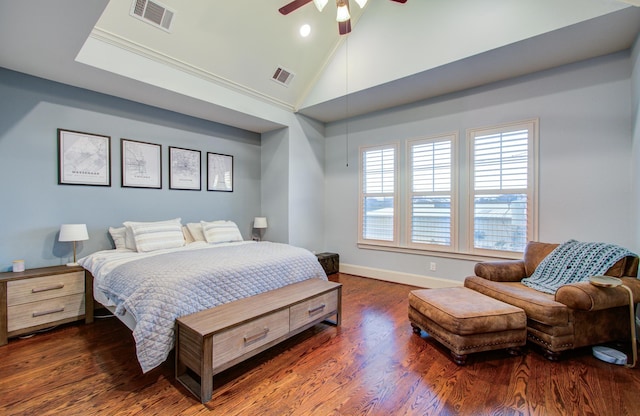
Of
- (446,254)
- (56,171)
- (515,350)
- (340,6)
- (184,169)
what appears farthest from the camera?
(184,169)

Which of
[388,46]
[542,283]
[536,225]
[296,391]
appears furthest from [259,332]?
[388,46]

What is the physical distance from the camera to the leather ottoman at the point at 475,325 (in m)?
2.09

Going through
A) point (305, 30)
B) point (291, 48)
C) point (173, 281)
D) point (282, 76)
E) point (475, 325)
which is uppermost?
point (305, 30)

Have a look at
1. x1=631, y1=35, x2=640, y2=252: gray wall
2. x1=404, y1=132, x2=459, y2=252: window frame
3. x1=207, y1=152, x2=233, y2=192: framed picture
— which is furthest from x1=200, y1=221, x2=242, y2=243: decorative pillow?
x1=631, y1=35, x2=640, y2=252: gray wall

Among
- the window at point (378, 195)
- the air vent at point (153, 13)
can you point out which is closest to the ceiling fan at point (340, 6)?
the air vent at point (153, 13)

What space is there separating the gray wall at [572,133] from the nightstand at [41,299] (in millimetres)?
4103

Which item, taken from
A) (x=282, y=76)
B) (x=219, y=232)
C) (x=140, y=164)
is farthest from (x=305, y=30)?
(x=219, y=232)

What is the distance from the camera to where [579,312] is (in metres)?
2.12

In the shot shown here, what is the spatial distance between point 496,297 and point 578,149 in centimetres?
197

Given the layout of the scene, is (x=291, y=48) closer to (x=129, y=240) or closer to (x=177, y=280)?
(x=129, y=240)

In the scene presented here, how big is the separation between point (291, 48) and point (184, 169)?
7.24 ft

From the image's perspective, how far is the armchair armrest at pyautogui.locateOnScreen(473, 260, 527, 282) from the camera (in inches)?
112

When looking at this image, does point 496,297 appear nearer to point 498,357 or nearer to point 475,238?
point 498,357

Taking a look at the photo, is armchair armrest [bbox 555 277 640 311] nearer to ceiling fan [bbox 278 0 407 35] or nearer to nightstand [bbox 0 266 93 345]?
ceiling fan [bbox 278 0 407 35]
